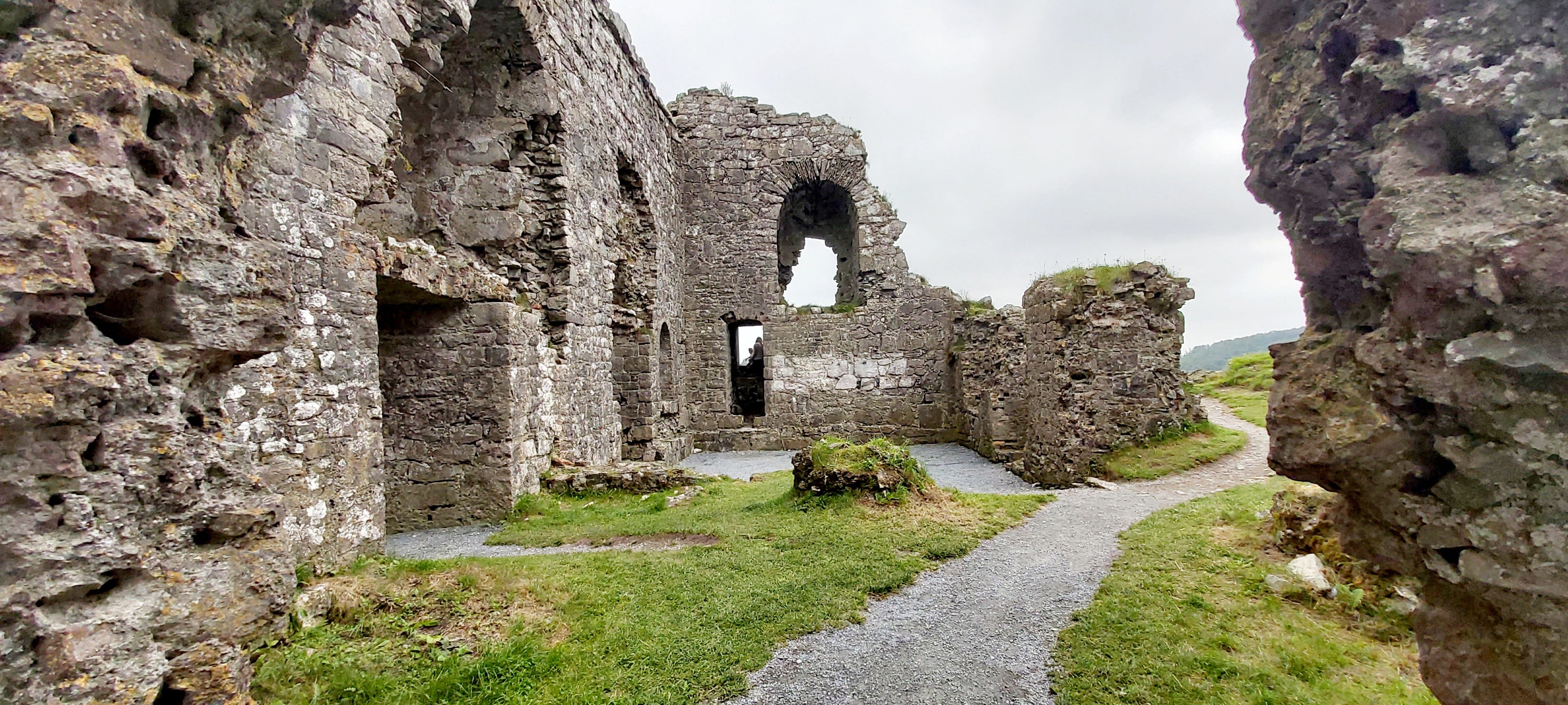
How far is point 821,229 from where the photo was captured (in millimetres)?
18875

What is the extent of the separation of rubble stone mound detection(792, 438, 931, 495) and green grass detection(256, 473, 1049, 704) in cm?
21

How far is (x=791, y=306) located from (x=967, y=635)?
12.5m

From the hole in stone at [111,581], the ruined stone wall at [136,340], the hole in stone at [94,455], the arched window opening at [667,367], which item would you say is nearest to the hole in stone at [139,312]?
the ruined stone wall at [136,340]

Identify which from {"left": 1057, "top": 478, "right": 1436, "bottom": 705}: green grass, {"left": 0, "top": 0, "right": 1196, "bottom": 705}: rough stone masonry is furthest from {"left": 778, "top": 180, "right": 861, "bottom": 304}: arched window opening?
{"left": 1057, "top": 478, "right": 1436, "bottom": 705}: green grass

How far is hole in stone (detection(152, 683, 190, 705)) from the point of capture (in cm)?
171

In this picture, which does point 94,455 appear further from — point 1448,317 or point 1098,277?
point 1098,277

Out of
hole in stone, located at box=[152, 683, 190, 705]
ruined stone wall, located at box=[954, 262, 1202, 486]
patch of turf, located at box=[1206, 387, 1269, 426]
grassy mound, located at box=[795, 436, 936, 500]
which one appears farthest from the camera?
patch of turf, located at box=[1206, 387, 1269, 426]

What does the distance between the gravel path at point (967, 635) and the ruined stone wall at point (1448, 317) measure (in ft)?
6.54

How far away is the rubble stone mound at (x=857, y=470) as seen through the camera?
7.28 meters

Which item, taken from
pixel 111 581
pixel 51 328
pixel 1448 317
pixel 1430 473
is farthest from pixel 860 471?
pixel 51 328

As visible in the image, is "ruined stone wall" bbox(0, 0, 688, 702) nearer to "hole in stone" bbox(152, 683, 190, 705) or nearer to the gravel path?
"hole in stone" bbox(152, 683, 190, 705)

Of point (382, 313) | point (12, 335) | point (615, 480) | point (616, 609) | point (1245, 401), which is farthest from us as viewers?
point (1245, 401)

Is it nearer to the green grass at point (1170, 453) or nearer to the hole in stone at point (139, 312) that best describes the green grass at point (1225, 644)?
the hole in stone at point (139, 312)

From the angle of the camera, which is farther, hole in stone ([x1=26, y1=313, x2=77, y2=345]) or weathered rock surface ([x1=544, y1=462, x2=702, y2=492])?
weathered rock surface ([x1=544, y1=462, x2=702, y2=492])
